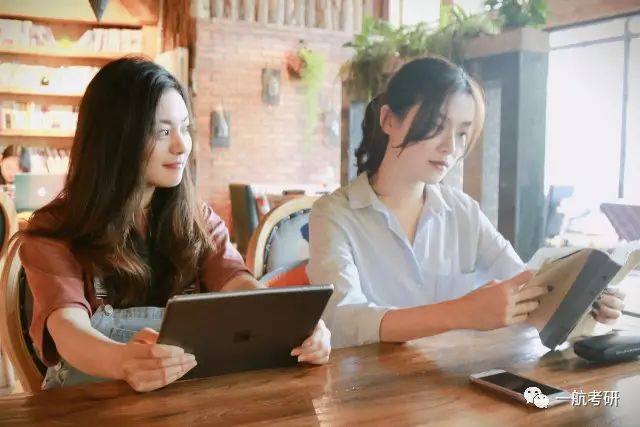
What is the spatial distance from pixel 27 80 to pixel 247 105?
2.25 meters

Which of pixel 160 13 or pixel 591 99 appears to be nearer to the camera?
pixel 591 99

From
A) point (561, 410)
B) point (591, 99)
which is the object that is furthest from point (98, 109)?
point (591, 99)

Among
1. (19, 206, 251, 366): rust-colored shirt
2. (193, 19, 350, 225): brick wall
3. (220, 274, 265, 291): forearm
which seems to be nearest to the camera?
(19, 206, 251, 366): rust-colored shirt

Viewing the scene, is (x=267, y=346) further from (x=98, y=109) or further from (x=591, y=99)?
(x=591, y=99)

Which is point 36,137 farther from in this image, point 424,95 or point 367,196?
point 424,95

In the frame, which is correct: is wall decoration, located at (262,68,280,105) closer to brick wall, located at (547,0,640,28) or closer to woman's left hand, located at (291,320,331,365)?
brick wall, located at (547,0,640,28)

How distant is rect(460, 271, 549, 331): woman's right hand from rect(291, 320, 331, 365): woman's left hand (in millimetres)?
278

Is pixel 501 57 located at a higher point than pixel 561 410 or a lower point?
higher

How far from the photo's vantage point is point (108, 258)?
127 centimetres

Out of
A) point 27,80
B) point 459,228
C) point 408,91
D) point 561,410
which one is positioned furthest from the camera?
point 27,80

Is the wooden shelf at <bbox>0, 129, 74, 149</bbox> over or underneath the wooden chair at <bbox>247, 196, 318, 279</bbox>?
over

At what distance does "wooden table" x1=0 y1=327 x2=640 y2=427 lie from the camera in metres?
0.86

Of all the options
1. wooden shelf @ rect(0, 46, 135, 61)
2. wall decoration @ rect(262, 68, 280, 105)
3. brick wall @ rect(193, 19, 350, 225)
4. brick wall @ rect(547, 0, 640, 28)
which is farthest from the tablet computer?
wall decoration @ rect(262, 68, 280, 105)

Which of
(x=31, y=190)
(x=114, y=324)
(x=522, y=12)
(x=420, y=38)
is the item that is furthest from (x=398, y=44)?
(x=31, y=190)
